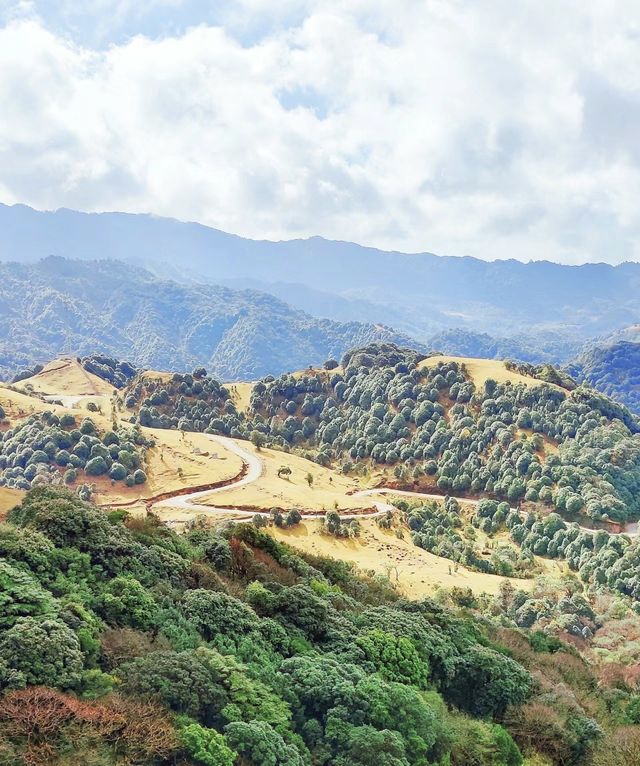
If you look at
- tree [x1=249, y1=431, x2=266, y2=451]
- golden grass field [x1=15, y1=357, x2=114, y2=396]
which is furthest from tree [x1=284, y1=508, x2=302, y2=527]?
golden grass field [x1=15, y1=357, x2=114, y2=396]

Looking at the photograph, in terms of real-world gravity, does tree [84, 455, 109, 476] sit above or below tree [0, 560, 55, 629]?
below

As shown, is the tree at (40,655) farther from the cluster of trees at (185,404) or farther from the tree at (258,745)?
the cluster of trees at (185,404)

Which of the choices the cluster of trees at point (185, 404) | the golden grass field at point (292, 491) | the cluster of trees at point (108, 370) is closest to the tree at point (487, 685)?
the golden grass field at point (292, 491)

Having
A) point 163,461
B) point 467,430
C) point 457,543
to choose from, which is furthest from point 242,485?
point 467,430

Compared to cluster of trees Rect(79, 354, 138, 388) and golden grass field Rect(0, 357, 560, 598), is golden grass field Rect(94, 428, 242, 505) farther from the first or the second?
cluster of trees Rect(79, 354, 138, 388)

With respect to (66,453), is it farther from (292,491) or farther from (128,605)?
(128,605)
